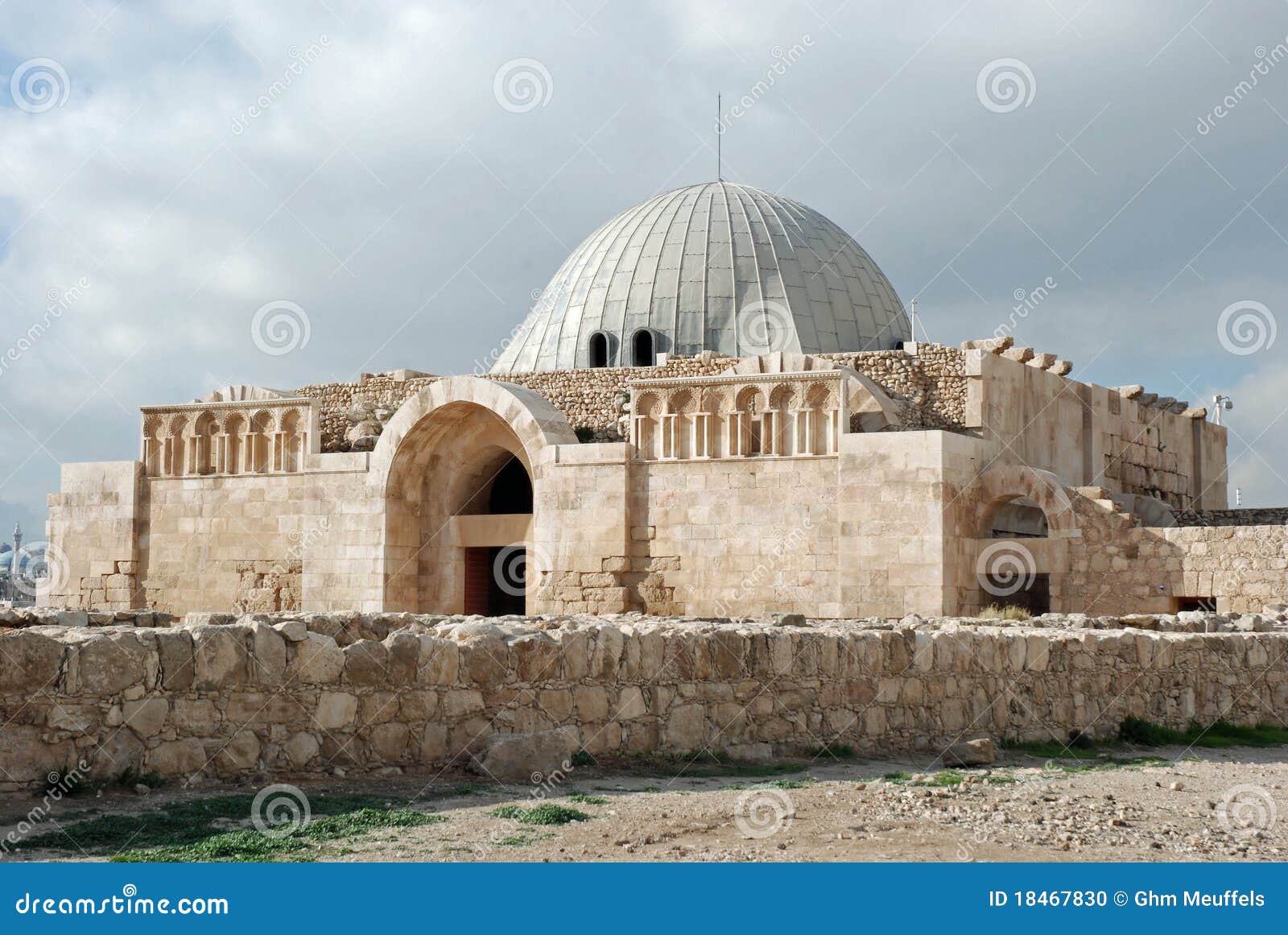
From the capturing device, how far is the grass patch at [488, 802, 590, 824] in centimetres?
689

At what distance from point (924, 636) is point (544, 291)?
868 inches

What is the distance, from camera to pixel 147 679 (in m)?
7.05

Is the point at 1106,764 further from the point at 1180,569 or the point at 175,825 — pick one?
the point at 1180,569

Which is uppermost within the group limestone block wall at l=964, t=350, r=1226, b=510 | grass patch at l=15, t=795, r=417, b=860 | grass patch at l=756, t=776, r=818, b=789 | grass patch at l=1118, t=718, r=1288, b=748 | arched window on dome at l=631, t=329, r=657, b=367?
arched window on dome at l=631, t=329, r=657, b=367

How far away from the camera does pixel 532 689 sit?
8.41 meters

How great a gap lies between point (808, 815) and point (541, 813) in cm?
144

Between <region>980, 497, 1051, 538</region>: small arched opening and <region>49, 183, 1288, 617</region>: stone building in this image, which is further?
<region>980, 497, 1051, 538</region>: small arched opening

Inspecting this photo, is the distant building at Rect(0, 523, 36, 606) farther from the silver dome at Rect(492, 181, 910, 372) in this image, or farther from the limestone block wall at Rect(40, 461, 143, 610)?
the silver dome at Rect(492, 181, 910, 372)

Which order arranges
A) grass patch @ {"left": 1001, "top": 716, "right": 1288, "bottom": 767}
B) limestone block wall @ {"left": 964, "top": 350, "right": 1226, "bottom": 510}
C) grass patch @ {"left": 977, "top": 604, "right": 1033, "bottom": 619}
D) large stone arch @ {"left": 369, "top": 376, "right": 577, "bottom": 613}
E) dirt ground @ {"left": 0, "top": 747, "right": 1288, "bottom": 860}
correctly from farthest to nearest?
large stone arch @ {"left": 369, "top": 376, "right": 577, "bottom": 613}
limestone block wall @ {"left": 964, "top": 350, "right": 1226, "bottom": 510}
grass patch @ {"left": 977, "top": 604, "right": 1033, "bottom": 619}
grass patch @ {"left": 1001, "top": 716, "right": 1288, "bottom": 767}
dirt ground @ {"left": 0, "top": 747, "right": 1288, "bottom": 860}

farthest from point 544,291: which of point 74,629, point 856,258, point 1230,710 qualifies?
point 74,629

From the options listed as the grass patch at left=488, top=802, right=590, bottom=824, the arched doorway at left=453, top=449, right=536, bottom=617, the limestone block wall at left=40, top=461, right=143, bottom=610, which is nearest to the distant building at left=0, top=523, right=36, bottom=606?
the limestone block wall at left=40, top=461, right=143, bottom=610

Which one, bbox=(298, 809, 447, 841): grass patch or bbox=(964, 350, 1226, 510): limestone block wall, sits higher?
bbox=(964, 350, 1226, 510): limestone block wall

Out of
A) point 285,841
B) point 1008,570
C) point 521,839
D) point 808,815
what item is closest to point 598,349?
point 1008,570

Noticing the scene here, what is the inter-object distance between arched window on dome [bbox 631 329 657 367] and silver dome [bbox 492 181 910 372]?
0.04 meters
